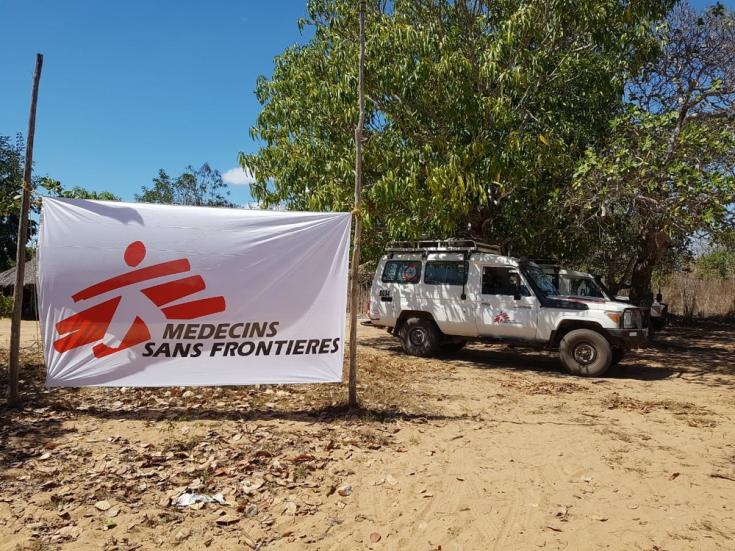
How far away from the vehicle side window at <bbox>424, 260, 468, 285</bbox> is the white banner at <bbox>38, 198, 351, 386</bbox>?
495 centimetres

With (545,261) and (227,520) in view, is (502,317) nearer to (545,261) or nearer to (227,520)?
(545,261)

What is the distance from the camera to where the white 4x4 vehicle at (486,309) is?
938cm

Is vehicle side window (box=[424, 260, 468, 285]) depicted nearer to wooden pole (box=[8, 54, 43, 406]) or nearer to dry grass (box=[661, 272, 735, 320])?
wooden pole (box=[8, 54, 43, 406])

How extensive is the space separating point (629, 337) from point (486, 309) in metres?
2.43

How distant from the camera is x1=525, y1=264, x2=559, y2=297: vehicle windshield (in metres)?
10.1

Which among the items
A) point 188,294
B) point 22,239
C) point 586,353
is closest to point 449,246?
point 586,353

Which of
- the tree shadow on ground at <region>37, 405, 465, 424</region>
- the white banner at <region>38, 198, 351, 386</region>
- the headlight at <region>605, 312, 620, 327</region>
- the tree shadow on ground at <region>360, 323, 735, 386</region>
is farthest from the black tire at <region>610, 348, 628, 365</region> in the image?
the white banner at <region>38, 198, 351, 386</region>

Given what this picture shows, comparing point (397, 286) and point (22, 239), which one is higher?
point (22, 239)

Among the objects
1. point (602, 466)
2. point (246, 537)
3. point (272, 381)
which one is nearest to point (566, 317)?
point (602, 466)

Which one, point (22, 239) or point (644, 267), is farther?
point (644, 267)

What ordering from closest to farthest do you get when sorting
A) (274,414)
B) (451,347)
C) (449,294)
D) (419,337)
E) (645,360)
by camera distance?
1. (274,414)
2. (449,294)
3. (419,337)
4. (645,360)
5. (451,347)

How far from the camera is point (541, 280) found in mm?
10289

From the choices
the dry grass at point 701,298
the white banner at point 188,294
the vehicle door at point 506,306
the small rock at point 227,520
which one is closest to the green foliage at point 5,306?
the white banner at point 188,294

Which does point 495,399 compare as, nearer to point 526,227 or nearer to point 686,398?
point 686,398
